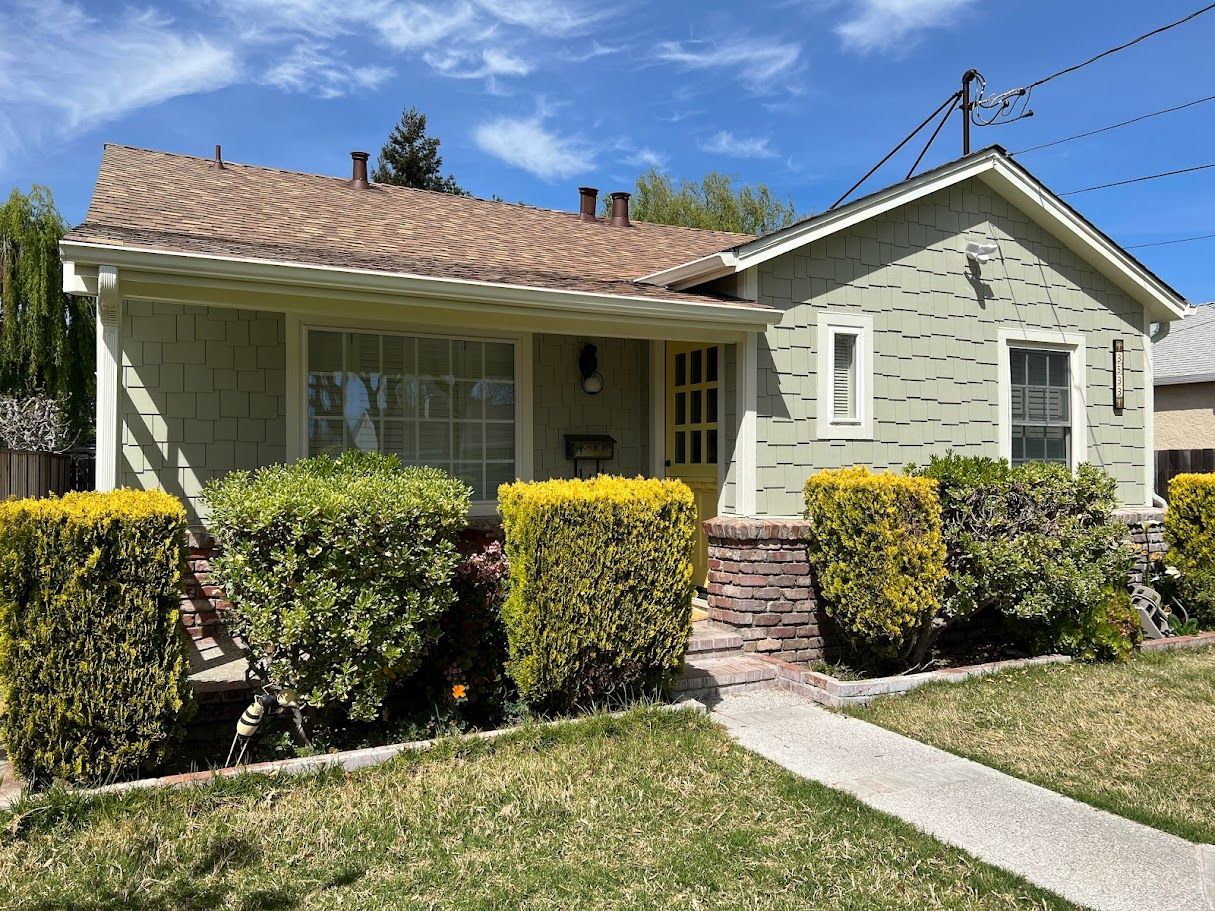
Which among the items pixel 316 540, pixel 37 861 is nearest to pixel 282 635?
pixel 316 540

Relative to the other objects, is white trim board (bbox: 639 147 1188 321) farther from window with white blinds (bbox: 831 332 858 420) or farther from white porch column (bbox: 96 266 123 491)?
white porch column (bbox: 96 266 123 491)

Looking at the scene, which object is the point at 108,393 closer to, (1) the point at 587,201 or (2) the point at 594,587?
(2) the point at 594,587

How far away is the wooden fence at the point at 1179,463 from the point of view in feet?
37.3

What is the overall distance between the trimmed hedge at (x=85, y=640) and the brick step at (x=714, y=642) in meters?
3.37

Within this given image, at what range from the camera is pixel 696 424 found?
755cm

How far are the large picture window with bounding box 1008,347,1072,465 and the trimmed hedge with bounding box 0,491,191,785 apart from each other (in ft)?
23.9

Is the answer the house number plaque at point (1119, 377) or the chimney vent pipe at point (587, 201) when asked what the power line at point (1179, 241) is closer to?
the house number plaque at point (1119, 377)

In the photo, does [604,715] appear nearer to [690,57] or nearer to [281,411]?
[281,411]

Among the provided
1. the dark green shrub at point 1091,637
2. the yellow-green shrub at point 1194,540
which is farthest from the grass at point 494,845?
the yellow-green shrub at point 1194,540

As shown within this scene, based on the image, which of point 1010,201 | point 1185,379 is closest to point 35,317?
point 1010,201

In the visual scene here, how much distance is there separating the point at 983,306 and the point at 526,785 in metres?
6.27

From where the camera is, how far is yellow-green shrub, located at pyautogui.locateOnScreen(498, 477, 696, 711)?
455 centimetres

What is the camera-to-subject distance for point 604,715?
4629 millimetres

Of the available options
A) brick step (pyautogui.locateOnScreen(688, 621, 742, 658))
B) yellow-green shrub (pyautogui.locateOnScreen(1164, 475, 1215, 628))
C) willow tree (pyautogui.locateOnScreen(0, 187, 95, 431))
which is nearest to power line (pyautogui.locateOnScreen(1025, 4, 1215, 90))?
yellow-green shrub (pyautogui.locateOnScreen(1164, 475, 1215, 628))
